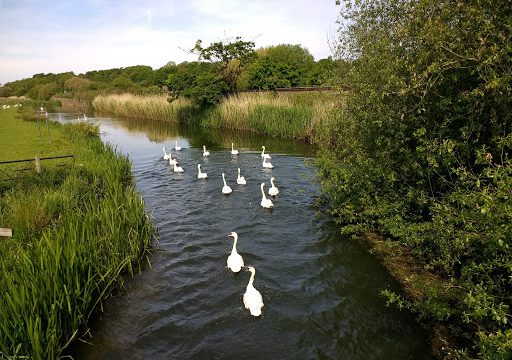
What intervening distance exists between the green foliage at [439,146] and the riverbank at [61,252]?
5.73 meters

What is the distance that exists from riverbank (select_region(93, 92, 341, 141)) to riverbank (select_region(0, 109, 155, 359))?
37.6 ft

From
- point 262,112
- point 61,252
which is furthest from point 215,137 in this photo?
point 61,252

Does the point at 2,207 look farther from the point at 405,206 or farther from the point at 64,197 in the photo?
the point at 405,206

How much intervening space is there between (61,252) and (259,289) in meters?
4.12

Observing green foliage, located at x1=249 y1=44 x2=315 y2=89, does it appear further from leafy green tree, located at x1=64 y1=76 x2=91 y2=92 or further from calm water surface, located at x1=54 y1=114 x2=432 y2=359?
leafy green tree, located at x1=64 y1=76 x2=91 y2=92

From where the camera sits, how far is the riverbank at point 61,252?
5.48 m

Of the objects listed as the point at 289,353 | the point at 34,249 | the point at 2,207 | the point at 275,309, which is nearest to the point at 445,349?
the point at 289,353

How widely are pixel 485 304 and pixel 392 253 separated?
4.46m

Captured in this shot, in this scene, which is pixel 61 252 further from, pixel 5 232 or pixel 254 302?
pixel 254 302

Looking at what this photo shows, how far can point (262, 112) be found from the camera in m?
28.9

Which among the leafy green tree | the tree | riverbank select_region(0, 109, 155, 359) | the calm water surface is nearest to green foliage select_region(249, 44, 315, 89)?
the tree

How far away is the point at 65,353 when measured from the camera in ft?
21.2

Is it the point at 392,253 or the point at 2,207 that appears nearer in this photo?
the point at 392,253

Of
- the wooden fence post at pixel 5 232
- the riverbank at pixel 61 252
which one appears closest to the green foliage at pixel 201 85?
the riverbank at pixel 61 252
